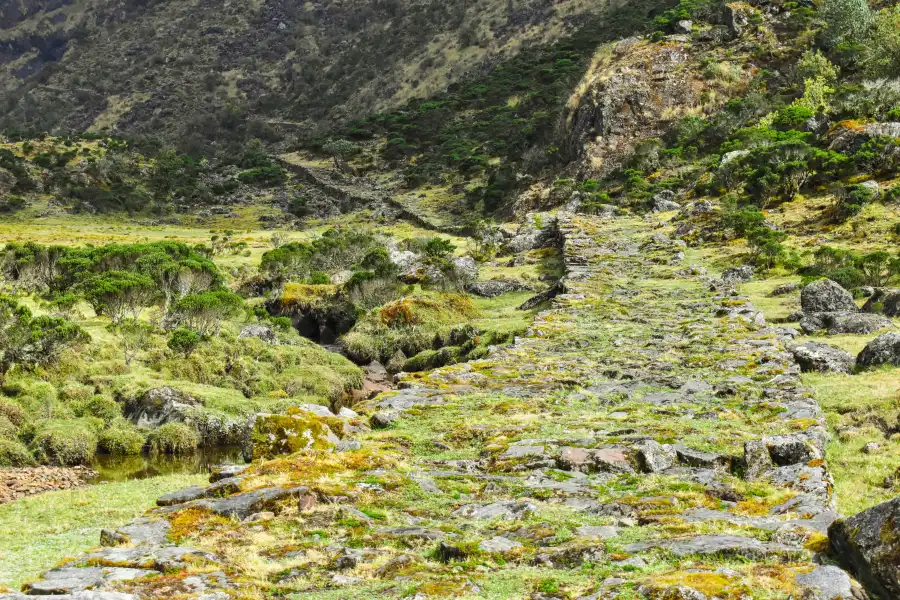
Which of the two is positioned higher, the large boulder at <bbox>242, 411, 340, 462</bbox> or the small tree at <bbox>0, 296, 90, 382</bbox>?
the large boulder at <bbox>242, 411, 340, 462</bbox>

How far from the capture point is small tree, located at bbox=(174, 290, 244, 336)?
3203cm

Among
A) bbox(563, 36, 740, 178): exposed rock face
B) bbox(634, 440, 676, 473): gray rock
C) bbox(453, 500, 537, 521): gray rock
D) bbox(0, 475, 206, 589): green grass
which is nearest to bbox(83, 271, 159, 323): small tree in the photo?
bbox(0, 475, 206, 589): green grass

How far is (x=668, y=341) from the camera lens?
19609 millimetres

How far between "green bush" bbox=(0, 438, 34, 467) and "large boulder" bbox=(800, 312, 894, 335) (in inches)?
905

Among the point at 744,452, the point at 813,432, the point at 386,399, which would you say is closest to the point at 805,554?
the point at 744,452

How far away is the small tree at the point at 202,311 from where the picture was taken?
32.0 meters

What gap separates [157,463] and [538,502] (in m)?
15.5

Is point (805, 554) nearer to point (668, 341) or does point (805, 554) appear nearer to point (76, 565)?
point (76, 565)

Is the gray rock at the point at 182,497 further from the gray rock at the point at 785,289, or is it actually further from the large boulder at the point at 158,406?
the gray rock at the point at 785,289

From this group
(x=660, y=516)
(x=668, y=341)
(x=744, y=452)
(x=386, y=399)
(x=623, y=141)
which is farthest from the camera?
(x=623, y=141)

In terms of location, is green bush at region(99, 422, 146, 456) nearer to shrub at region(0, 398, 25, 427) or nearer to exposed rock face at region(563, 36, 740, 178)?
shrub at region(0, 398, 25, 427)

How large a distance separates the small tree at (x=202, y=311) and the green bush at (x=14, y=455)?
37.2 feet

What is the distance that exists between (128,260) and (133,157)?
79806 millimetres

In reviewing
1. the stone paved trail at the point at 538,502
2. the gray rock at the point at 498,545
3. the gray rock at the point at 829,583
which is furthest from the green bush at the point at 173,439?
the gray rock at the point at 829,583
